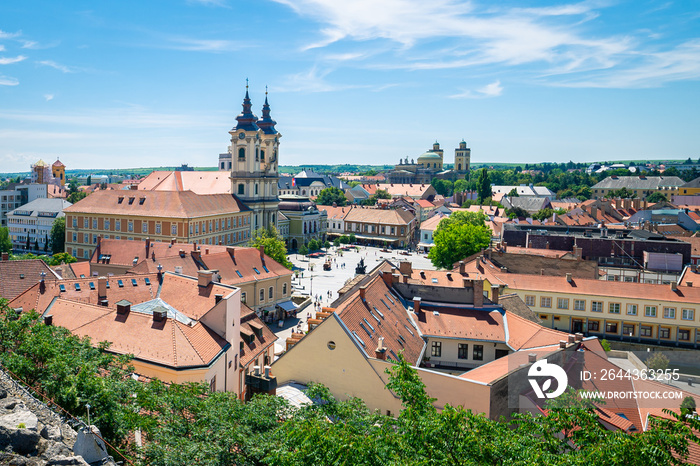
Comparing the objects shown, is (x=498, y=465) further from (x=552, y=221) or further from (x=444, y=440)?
(x=552, y=221)

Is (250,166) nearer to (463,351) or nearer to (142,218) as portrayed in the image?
(142,218)

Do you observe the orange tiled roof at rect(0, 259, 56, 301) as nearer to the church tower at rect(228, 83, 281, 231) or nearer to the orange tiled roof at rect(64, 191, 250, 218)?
the orange tiled roof at rect(64, 191, 250, 218)

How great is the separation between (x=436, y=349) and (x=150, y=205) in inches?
1858

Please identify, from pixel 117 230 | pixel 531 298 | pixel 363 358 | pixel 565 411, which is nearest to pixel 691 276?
pixel 531 298

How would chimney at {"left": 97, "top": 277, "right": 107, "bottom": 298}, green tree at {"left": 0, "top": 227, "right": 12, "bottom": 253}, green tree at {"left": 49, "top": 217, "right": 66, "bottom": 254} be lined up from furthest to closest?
green tree at {"left": 0, "top": 227, "right": 12, "bottom": 253}
green tree at {"left": 49, "top": 217, "right": 66, "bottom": 254}
chimney at {"left": 97, "top": 277, "right": 107, "bottom": 298}

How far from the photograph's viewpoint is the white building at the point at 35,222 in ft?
328

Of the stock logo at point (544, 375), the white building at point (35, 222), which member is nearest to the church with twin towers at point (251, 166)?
the white building at point (35, 222)

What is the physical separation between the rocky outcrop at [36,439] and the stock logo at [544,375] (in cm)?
1462

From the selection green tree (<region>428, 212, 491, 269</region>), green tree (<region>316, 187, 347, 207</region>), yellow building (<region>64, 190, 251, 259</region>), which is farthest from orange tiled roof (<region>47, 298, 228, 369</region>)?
green tree (<region>316, 187, 347, 207</region>)

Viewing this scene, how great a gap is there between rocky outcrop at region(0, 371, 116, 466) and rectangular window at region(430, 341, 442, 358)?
819 inches

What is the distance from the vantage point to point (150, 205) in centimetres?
6594

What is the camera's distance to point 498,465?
10.9 meters

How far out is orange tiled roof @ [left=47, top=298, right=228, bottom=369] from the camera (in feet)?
66.8

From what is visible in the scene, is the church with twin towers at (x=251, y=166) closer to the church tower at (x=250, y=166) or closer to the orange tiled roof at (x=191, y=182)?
the church tower at (x=250, y=166)
